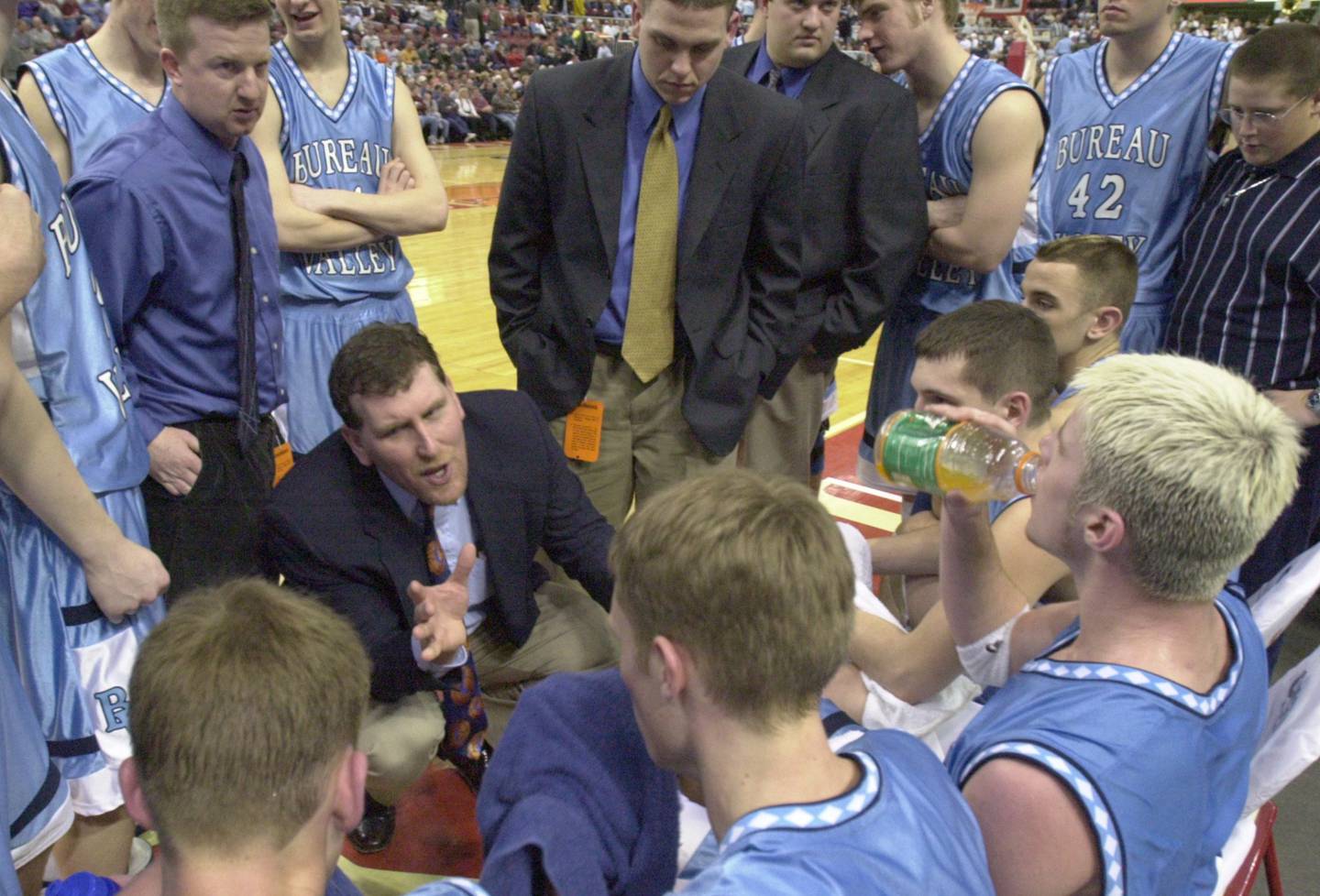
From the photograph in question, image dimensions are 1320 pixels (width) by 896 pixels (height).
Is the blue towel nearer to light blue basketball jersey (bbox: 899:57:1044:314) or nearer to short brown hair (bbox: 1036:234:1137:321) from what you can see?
short brown hair (bbox: 1036:234:1137:321)

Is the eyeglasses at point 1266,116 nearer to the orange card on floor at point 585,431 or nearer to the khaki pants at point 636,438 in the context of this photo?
the khaki pants at point 636,438

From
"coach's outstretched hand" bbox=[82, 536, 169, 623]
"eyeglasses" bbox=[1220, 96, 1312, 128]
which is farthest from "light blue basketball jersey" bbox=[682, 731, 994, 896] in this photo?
"eyeglasses" bbox=[1220, 96, 1312, 128]

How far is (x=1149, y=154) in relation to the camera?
3.13 m

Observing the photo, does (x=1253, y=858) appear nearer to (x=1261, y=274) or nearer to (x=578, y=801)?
(x=578, y=801)

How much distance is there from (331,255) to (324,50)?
63cm

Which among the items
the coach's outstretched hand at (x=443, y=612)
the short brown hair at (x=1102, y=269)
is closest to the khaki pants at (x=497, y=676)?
the coach's outstretched hand at (x=443, y=612)

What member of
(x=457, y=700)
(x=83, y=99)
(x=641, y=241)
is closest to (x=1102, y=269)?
(x=641, y=241)

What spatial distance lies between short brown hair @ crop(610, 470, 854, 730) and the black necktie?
61.4 inches

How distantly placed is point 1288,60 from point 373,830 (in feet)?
9.79

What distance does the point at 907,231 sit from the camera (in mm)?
2922

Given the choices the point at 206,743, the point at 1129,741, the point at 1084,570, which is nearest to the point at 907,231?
the point at 1084,570

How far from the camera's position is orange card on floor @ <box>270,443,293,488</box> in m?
2.59

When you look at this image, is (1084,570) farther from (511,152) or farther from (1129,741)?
(511,152)

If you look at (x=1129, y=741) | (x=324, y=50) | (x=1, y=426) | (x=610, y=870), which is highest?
(x=324, y=50)
